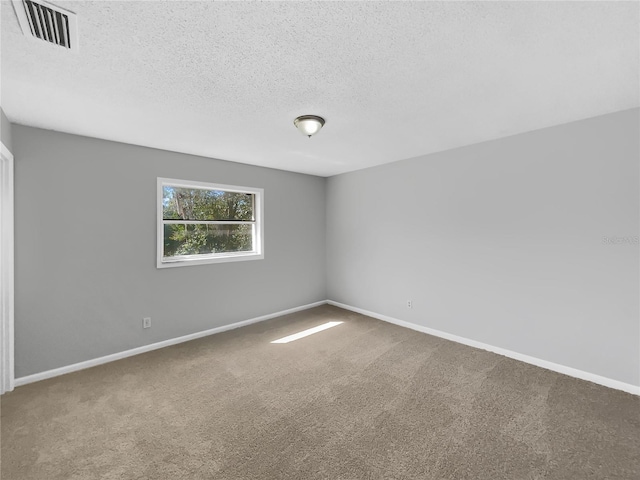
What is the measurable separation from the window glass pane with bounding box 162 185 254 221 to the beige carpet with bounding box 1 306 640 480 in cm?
178

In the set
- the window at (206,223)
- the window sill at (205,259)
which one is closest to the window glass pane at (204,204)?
the window at (206,223)

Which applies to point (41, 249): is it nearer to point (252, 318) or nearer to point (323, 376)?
point (252, 318)

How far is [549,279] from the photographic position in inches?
113

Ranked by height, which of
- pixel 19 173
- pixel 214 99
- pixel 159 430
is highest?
pixel 214 99

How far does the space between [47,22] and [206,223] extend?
8.91ft

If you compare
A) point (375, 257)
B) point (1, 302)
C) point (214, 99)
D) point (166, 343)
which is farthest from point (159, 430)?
point (375, 257)

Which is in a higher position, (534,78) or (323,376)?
(534,78)

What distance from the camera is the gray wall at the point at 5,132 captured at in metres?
2.25

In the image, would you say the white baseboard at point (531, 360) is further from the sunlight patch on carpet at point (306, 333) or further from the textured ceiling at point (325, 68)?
the textured ceiling at point (325, 68)

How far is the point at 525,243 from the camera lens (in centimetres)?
302

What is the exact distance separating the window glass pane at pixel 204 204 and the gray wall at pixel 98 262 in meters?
0.19

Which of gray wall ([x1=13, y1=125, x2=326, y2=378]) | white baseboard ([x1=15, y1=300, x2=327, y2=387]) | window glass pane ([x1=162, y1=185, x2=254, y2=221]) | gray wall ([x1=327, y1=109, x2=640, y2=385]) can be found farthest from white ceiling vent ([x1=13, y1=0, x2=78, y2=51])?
gray wall ([x1=327, y1=109, x2=640, y2=385])

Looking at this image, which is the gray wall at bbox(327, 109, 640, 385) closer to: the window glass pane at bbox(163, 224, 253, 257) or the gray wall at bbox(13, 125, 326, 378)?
the window glass pane at bbox(163, 224, 253, 257)

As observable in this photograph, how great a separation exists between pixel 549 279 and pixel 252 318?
3.77 m
